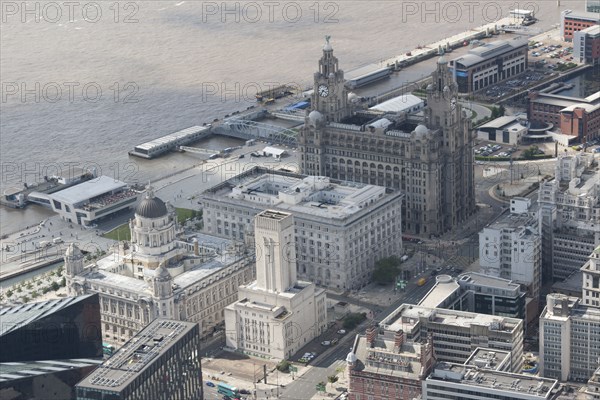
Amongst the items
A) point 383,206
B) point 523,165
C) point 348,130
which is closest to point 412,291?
point 383,206

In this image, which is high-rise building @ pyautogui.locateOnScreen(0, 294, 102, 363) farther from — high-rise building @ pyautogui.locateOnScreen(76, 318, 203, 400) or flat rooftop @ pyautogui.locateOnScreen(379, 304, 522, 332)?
flat rooftop @ pyautogui.locateOnScreen(379, 304, 522, 332)

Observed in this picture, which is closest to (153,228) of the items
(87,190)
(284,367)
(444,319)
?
(284,367)

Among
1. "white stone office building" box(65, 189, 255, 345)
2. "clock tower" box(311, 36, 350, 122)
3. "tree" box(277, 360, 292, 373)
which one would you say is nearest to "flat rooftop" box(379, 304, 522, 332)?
"tree" box(277, 360, 292, 373)

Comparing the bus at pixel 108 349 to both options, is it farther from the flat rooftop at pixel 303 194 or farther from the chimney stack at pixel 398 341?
the chimney stack at pixel 398 341

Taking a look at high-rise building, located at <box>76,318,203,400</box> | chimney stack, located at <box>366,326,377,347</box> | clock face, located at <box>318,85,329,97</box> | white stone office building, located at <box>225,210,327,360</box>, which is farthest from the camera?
clock face, located at <box>318,85,329,97</box>

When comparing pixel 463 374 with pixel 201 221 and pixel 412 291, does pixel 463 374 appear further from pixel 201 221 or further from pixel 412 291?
pixel 201 221

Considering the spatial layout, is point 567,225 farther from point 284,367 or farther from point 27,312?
point 27,312
